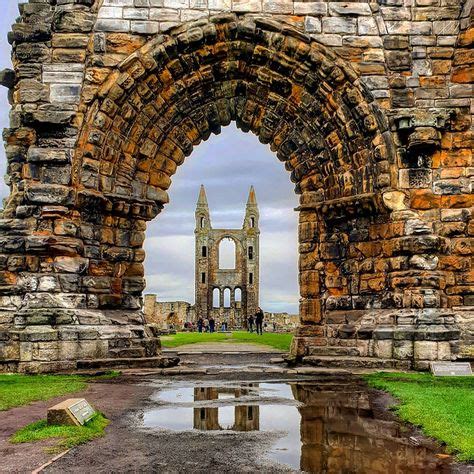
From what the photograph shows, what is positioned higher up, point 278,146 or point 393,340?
point 278,146

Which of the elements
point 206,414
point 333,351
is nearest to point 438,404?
point 206,414

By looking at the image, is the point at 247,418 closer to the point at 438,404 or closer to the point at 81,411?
the point at 81,411

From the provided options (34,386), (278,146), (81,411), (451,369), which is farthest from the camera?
(278,146)

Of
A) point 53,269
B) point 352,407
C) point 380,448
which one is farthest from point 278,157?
point 380,448

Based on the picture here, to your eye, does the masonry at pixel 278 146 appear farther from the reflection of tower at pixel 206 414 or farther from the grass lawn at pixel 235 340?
the grass lawn at pixel 235 340

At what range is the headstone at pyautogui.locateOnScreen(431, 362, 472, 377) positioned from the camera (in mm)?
10366

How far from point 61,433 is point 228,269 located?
74.1 meters

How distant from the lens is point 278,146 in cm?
1504

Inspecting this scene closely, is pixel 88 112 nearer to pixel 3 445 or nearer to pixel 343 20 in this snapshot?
pixel 343 20

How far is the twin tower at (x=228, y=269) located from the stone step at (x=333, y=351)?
196 feet

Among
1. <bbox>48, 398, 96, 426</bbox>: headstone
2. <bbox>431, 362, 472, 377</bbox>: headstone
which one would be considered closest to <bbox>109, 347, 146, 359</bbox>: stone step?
<bbox>431, 362, 472, 377</bbox>: headstone

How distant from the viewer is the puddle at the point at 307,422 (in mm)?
4883

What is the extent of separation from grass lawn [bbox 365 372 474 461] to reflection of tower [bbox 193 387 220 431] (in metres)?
1.84

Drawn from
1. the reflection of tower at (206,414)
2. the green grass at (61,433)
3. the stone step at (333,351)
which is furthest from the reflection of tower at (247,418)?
the stone step at (333,351)
